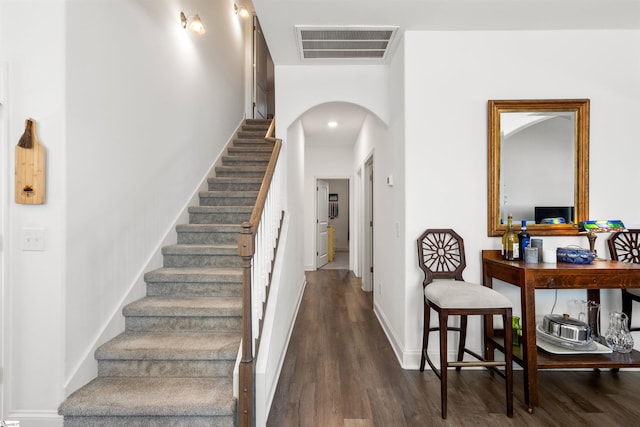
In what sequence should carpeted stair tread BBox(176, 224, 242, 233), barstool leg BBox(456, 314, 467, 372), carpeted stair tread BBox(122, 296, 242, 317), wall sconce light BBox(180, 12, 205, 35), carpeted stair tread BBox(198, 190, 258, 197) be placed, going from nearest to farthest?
carpeted stair tread BBox(122, 296, 242, 317), barstool leg BBox(456, 314, 467, 372), carpeted stair tread BBox(176, 224, 242, 233), wall sconce light BBox(180, 12, 205, 35), carpeted stair tread BBox(198, 190, 258, 197)

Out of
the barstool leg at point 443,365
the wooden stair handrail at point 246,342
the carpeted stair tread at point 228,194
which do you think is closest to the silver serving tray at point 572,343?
the barstool leg at point 443,365

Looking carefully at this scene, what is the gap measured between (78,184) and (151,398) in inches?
52.4

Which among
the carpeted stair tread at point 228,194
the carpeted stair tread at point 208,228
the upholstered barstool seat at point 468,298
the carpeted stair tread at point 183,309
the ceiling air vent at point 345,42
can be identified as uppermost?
the ceiling air vent at point 345,42

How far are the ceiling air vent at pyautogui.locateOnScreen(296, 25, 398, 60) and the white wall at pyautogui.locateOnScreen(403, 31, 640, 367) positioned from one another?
0.24 metres

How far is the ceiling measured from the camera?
218 cm

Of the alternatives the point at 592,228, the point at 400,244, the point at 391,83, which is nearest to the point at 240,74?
the point at 391,83

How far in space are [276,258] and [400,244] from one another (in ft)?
3.55

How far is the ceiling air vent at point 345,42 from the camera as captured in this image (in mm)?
2471

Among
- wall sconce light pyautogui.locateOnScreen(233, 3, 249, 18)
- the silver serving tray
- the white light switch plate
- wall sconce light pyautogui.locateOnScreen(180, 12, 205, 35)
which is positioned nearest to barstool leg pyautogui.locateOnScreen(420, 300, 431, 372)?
the silver serving tray

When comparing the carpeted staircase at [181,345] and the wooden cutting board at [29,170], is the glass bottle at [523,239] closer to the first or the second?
the carpeted staircase at [181,345]

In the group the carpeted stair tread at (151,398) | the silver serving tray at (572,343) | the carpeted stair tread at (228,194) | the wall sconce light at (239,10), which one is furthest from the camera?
the wall sconce light at (239,10)

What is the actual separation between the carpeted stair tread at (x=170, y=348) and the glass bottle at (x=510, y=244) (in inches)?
80.4

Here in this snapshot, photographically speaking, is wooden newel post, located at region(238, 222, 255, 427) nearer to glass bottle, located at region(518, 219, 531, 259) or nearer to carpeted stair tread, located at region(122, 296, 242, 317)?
carpeted stair tread, located at region(122, 296, 242, 317)

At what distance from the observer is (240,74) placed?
214 inches
